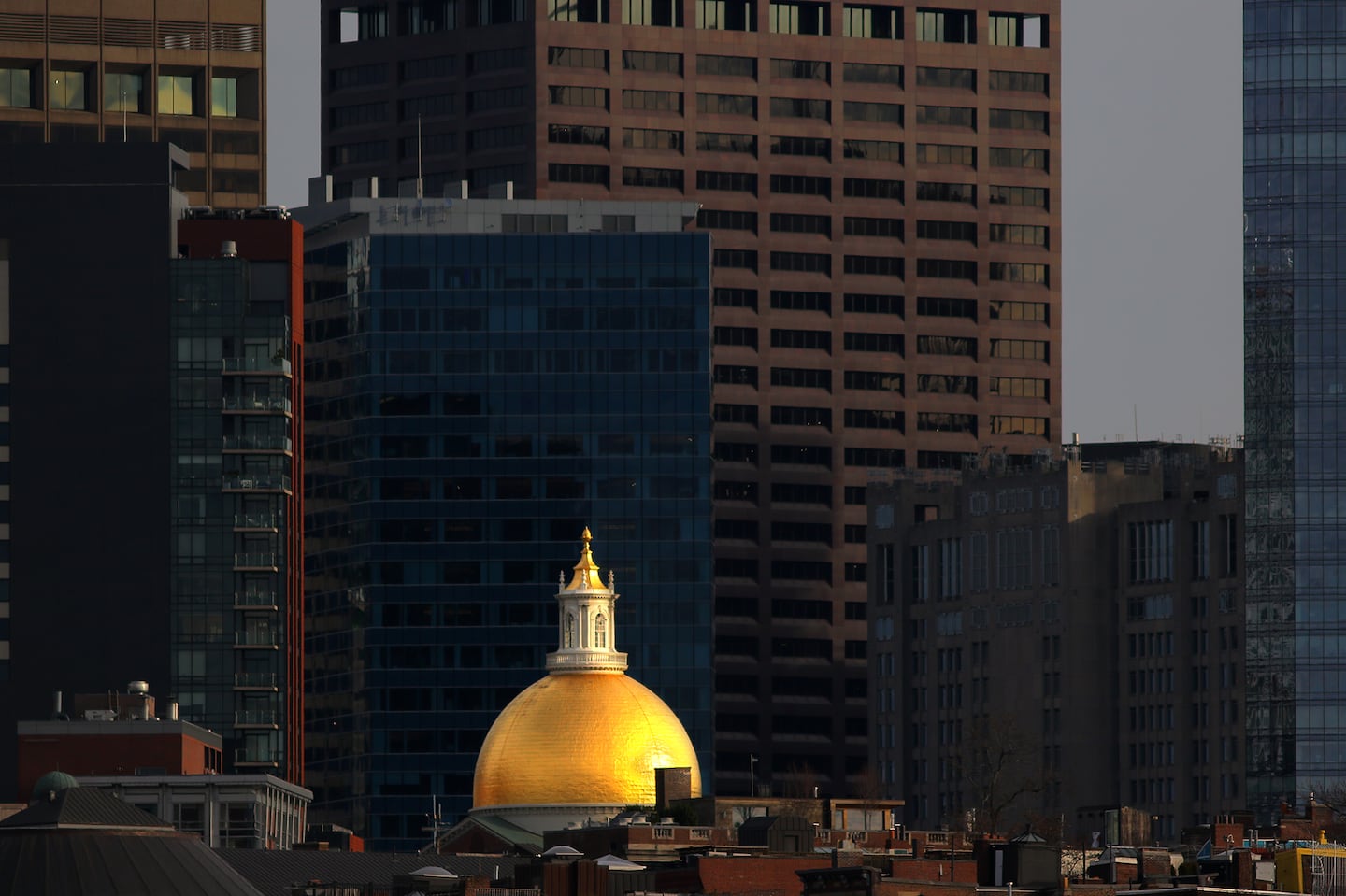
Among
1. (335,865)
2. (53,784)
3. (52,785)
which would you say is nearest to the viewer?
(52,785)

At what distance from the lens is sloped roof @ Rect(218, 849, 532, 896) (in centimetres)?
16662

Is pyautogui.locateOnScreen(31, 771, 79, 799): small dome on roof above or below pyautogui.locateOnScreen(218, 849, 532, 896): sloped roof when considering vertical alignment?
above

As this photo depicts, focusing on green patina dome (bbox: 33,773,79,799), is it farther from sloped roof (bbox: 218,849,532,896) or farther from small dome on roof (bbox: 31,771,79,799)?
sloped roof (bbox: 218,849,532,896)

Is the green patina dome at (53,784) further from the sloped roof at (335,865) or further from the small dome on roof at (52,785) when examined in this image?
the sloped roof at (335,865)

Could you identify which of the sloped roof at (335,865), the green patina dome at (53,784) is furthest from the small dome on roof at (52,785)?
the sloped roof at (335,865)

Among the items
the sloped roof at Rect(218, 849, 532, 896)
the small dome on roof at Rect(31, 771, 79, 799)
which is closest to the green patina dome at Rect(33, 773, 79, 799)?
the small dome on roof at Rect(31, 771, 79, 799)

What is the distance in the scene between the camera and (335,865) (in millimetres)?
173625

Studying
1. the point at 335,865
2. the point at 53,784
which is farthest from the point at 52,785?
the point at 335,865

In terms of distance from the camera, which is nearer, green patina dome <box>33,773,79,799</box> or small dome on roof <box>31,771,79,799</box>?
Result: small dome on roof <box>31,771,79,799</box>

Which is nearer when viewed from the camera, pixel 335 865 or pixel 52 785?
pixel 52 785

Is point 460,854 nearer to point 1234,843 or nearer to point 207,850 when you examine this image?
point 1234,843

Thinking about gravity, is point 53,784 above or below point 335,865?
above

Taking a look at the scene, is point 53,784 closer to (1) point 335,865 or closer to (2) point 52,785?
(2) point 52,785

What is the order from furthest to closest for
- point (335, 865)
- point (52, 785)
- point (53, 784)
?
point (335, 865) → point (53, 784) → point (52, 785)
